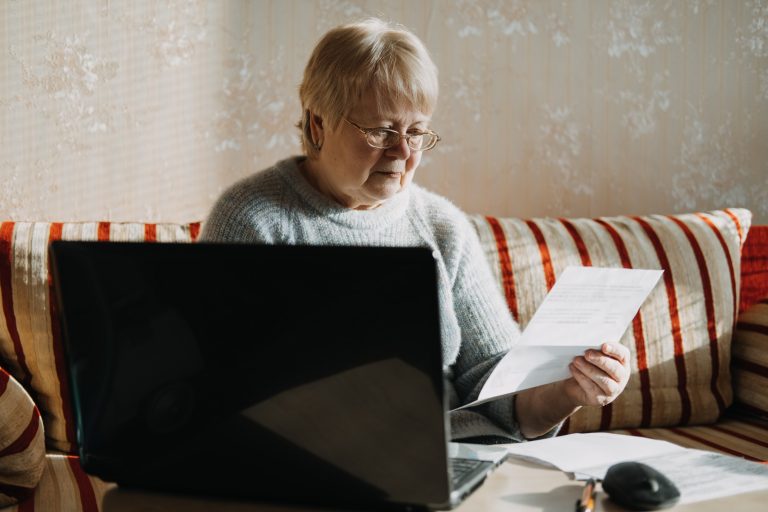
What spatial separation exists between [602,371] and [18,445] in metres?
0.90

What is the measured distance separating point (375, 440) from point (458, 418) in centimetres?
63

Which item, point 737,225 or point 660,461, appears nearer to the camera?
point 660,461

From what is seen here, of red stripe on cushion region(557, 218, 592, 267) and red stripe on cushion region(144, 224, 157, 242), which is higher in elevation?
red stripe on cushion region(144, 224, 157, 242)

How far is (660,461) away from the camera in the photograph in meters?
0.89

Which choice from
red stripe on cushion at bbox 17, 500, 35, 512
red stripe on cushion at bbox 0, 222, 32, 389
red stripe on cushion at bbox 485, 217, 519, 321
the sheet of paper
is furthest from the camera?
red stripe on cushion at bbox 485, 217, 519, 321

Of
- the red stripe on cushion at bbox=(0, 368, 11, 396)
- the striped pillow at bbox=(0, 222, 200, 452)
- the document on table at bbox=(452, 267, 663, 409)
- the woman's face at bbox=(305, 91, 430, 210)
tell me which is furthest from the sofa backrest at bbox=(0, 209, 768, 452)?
the document on table at bbox=(452, 267, 663, 409)

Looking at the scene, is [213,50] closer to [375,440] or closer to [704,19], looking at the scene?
[704,19]

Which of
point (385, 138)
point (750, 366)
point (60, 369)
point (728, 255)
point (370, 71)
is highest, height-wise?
point (370, 71)

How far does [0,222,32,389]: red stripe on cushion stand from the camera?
160 centimetres

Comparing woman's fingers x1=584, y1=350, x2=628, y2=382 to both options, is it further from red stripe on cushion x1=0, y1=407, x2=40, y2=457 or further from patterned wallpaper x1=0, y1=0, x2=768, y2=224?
patterned wallpaper x1=0, y1=0, x2=768, y2=224

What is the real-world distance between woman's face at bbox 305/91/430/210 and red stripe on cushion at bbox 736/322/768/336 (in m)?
1.10

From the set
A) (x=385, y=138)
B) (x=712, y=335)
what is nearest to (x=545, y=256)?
(x=712, y=335)

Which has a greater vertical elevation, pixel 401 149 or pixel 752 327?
pixel 401 149

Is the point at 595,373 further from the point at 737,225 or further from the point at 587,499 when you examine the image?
the point at 737,225
